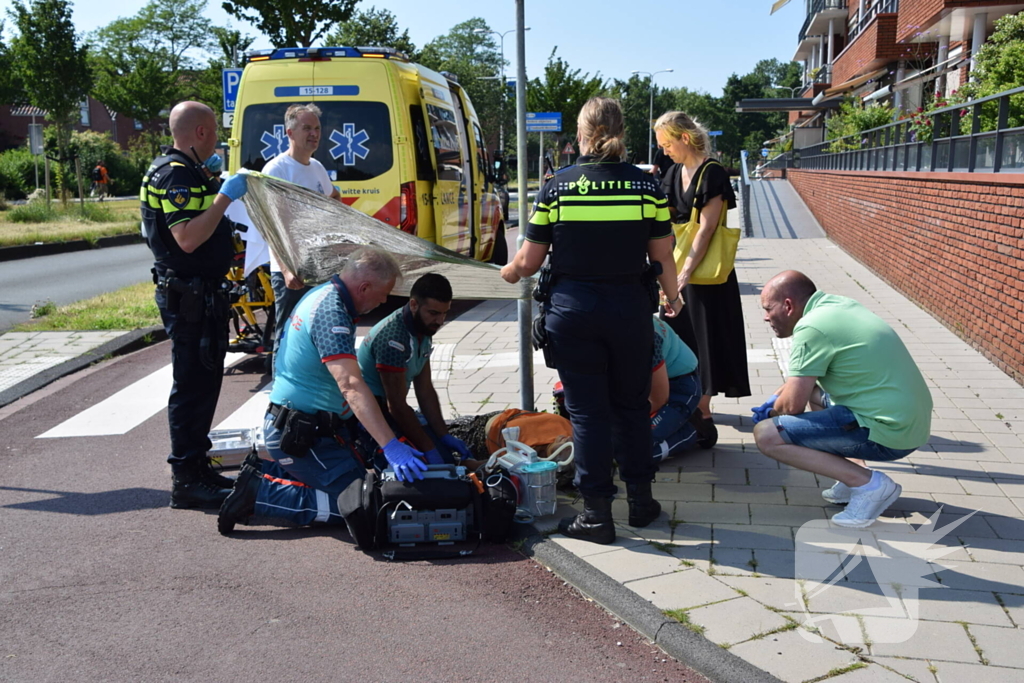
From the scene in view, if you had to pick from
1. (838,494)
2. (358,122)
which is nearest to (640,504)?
(838,494)

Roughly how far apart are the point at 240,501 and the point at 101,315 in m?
7.03

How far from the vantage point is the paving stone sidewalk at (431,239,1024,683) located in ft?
10.2

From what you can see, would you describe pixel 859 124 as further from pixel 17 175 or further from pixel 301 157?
pixel 17 175

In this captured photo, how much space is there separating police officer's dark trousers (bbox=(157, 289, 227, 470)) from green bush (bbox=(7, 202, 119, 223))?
73.4 feet

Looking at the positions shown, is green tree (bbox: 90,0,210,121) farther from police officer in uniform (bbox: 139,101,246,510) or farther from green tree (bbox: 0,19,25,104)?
police officer in uniform (bbox: 139,101,246,510)

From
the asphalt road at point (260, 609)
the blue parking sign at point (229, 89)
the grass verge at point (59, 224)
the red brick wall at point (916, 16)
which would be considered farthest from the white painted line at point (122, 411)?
the red brick wall at point (916, 16)

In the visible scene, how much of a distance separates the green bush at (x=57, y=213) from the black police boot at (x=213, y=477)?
73.5ft

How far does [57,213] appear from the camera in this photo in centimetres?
2588

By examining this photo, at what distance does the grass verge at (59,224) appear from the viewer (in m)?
20.3

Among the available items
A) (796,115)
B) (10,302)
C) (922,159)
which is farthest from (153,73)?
(922,159)

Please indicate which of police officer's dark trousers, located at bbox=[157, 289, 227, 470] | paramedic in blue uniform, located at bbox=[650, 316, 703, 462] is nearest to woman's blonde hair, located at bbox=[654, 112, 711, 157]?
paramedic in blue uniform, located at bbox=[650, 316, 703, 462]

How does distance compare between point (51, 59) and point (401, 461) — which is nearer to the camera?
point (401, 461)

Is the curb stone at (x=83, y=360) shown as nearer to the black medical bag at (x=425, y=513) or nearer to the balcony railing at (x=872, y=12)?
Result: the black medical bag at (x=425, y=513)

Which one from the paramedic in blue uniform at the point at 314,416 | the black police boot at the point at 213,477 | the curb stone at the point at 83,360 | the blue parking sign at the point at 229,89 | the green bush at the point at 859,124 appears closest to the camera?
the paramedic in blue uniform at the point at 314,416
